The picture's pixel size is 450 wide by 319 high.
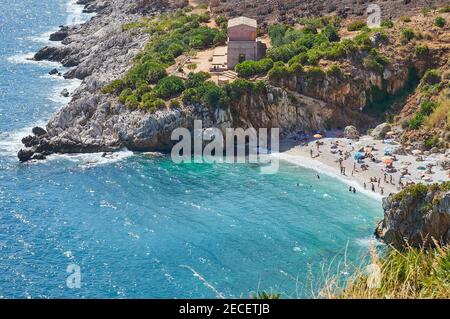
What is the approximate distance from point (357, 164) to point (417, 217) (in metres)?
17.7

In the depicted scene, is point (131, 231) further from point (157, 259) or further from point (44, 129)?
point (44, 129)

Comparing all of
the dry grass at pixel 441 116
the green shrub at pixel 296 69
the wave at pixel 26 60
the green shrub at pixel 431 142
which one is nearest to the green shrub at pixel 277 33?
the green shrub at pixel 296 69

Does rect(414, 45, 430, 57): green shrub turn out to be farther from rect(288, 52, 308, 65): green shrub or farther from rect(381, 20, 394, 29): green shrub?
rect(288, 52, 308, 65): green shrub

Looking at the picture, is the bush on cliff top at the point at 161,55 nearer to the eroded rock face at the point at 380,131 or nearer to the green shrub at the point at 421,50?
the eroded rock face at the point at 380,131

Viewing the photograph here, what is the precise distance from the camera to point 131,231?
6394cm

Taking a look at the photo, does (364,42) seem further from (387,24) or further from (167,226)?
(167,226)

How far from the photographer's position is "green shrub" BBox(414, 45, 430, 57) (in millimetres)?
89500

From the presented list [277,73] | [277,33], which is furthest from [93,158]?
[277,33]

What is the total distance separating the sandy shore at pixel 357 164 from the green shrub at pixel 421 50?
1401 cm

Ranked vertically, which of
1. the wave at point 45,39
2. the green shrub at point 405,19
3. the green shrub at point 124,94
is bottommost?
the green shrub at point 124,94

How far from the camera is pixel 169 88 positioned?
87.8 meters

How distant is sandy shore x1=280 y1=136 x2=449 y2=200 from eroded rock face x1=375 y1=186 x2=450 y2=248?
866cm

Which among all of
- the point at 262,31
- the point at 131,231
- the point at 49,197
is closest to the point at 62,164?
the point at 49,197

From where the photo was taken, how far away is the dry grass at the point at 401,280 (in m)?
18.7
